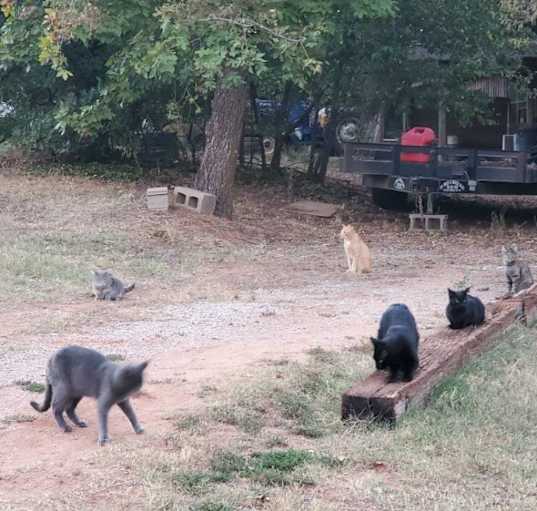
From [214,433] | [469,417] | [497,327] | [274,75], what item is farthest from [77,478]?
[274,75]

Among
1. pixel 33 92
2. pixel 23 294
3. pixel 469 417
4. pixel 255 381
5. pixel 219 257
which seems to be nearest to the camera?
pixel 469 417

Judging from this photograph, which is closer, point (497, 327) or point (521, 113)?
point (497, 327)

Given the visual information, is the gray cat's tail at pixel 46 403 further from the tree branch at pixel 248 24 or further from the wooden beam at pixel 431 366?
the tree branch at pixel 248 24

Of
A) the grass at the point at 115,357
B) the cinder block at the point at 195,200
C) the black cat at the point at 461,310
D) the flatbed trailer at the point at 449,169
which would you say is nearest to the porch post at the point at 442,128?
the flatbed trailer at the point at 449,169

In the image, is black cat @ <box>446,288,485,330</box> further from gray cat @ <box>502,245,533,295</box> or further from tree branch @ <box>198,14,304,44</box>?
tree branch @ <box>198,14,304,44</box>

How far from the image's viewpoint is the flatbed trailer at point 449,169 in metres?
19.4

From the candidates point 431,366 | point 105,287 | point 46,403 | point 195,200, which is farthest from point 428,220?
point 46,403

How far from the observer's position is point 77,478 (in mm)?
6488

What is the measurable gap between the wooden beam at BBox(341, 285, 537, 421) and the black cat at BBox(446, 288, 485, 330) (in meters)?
0.11

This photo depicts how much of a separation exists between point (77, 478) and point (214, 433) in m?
1.25

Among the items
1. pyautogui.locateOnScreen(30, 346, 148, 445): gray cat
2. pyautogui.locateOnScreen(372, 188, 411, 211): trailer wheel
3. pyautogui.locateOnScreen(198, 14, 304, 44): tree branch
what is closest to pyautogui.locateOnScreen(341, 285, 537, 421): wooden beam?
pyautogui.locateOnScreen(30, 346, 148, 445): gray cat

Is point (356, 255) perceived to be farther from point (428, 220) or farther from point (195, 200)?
point (428, 220)

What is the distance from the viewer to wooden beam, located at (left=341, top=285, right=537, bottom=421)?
25.2 ft

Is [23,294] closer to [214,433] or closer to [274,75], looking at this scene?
[214,433]
